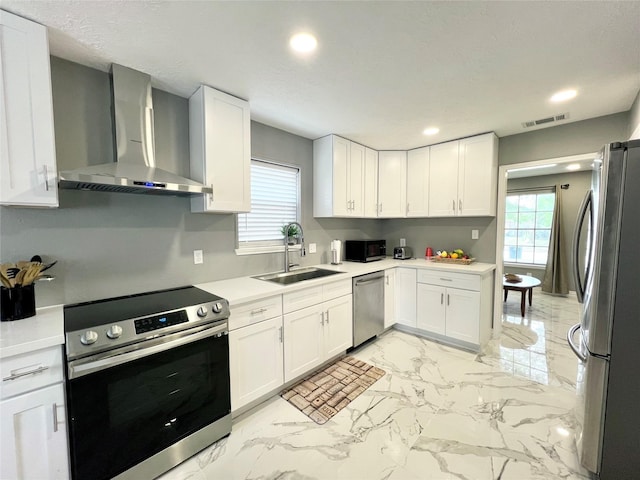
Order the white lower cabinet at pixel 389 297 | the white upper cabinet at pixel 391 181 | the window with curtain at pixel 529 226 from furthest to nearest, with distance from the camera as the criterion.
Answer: the window with curtain at pixel 529 226
the white upper cabinet at pixel 391 181
the white lower cabinet at pixel 389 297

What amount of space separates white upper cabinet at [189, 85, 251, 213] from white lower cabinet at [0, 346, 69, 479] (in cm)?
130

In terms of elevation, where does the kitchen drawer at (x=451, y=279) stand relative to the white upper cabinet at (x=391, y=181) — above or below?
below

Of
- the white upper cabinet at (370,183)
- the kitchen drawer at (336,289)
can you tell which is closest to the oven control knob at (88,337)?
the kitchen drawer at (336,289)

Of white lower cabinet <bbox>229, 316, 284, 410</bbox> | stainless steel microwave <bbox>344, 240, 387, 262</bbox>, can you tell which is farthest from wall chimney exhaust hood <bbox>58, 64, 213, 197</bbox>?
stainless steel microwave <bbox>344, 240, 387, 262</bbox>

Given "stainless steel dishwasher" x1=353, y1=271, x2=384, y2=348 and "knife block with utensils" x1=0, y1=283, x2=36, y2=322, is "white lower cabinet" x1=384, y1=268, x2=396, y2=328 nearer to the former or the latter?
"stainless steel dishwasher" x1=353, y1=271, x2=384, y2=348

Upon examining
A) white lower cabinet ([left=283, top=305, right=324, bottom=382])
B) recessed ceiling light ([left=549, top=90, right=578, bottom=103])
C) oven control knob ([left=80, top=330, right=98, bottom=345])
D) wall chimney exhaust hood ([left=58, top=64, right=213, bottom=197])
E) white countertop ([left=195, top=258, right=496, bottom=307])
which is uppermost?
recessed ceiling light ([left=549, top=90, right=578, bottom=103])

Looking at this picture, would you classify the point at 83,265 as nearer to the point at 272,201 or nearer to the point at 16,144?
the point at 16,144

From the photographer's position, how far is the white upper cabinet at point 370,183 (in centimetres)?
367

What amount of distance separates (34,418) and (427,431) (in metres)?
2.25

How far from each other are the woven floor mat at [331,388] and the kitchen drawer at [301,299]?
2.40ft

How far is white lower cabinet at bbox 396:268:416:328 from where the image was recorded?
3.44 metres

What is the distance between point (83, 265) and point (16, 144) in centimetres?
78

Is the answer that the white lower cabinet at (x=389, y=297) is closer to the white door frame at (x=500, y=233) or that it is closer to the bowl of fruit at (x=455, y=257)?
the bowl of fruit at (x=455, y=257)

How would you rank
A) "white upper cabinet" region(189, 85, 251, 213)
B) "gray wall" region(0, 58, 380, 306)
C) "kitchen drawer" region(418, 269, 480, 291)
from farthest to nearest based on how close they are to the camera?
"kitchen drawer" region(418, 269, 480, 291) < "white upper cabinet" region(189, 85, 251, 213) < "gray wall" region(0, 58, 380, 306)
